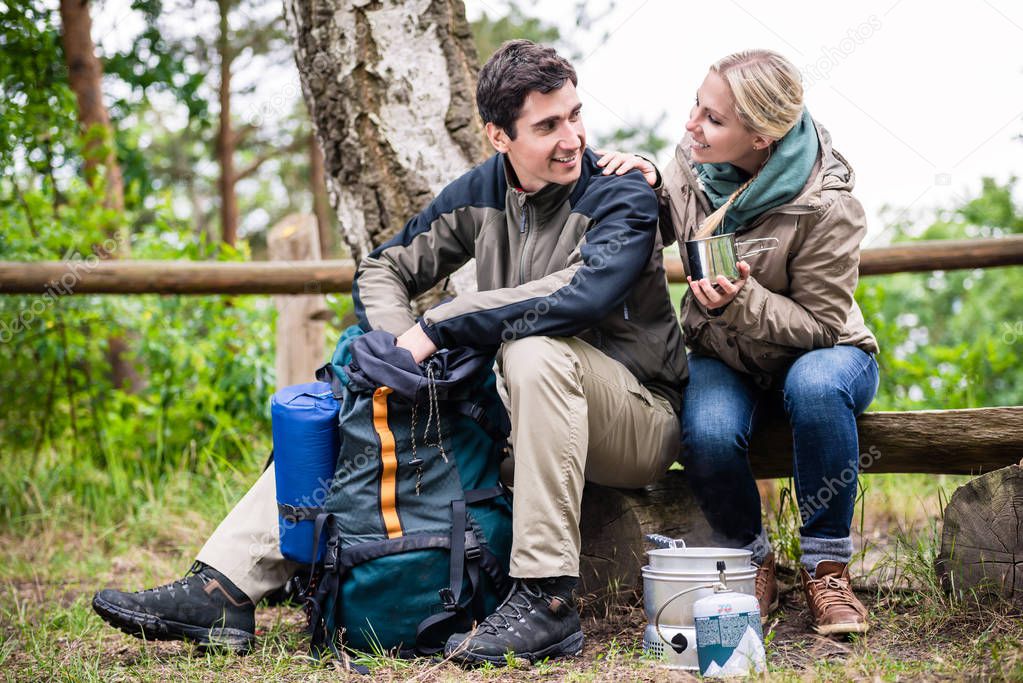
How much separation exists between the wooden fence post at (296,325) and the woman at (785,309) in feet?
8.89

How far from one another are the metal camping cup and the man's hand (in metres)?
0.74

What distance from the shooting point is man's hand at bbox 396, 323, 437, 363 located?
2596mm

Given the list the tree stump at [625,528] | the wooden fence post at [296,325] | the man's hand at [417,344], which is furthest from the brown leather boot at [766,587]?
the wooden fence post at [296,325]

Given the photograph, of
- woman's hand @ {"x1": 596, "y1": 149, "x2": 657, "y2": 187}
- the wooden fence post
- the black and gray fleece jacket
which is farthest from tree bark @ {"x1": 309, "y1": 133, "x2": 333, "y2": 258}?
woman's hand @ {"x1": 596, "y1": 149, "x2": 657, "y2": 187}

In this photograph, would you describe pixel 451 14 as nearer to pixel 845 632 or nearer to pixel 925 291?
pixel 845 632

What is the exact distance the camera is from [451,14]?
12.4 feet

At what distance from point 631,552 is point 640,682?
2.56ft

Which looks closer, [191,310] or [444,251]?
[444,251]

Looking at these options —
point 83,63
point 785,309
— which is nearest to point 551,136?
point 785,309

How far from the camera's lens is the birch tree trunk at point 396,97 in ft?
12.2

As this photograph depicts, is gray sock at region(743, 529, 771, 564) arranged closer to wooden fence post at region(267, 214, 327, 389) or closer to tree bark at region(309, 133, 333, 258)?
wooden fence post at region(267, 214, 327, 389)

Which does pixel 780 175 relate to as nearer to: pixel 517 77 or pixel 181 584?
pixel 517 77

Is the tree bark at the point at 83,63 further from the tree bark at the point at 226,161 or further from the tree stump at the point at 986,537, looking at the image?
the tree stump at the point at 986,537

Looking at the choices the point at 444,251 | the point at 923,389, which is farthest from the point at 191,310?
the point at 923,389
